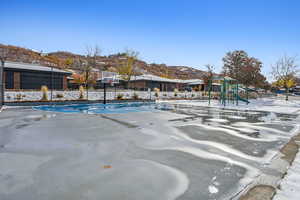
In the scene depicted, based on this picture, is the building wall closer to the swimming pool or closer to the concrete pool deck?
the swimming pool

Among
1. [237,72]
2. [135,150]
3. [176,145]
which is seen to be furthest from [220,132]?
[237,72]

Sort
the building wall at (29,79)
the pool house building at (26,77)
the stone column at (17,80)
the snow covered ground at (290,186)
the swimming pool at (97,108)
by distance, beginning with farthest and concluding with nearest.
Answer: the stone column at (17,80), the building wall at (29,79), the pool house building at (26,77), the swimming pool at (97,108), the snow covered ground at (290,186)

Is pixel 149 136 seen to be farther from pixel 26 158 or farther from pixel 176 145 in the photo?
pixel 26 158

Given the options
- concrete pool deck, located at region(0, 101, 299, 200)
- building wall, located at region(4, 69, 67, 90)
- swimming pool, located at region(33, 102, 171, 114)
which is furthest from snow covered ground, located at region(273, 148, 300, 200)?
building wall, located at region(4, 69, 67, 90)

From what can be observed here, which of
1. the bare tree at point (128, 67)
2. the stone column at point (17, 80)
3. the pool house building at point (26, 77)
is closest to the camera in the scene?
the pool house building at point (26, 77)

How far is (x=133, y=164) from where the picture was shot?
3.25 meters

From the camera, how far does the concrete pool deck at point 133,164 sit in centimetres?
237

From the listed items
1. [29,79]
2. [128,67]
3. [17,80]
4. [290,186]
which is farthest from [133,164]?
[128,67]

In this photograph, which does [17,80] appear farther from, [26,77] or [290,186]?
[290,186]

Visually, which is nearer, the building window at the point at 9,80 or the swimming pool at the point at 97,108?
the swimming pool at the point at 97,108

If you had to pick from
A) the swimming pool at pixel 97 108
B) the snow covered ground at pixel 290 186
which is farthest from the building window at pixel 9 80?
the snow covered ground at pixel 290 186

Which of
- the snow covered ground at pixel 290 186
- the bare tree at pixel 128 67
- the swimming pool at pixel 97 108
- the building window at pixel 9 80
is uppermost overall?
the bare tree at pixel 128 67

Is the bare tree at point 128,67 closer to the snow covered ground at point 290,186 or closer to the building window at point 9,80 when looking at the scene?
the building window at point 9,80

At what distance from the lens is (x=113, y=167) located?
122 inches
